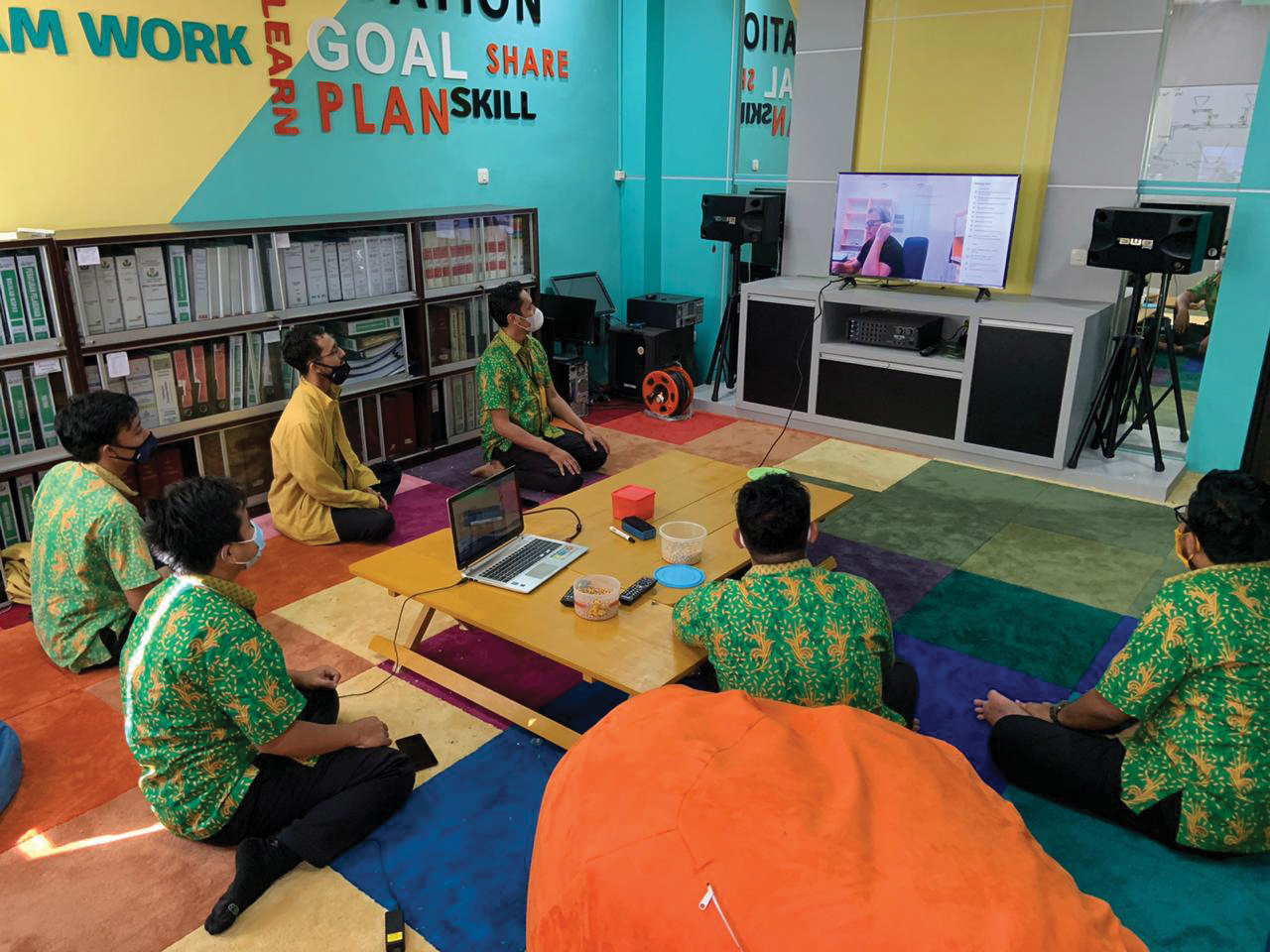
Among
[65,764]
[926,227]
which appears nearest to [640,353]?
[926,227]

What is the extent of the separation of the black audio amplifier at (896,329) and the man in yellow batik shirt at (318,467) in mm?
3285

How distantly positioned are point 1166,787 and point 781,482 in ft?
4.17

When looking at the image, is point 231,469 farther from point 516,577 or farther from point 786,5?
point 786,5

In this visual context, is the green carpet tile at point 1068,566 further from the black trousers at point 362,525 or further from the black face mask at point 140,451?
the black face mask at point 140,451

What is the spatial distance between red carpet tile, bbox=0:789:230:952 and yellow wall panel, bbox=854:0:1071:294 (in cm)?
537

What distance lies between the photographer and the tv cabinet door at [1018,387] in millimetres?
5121

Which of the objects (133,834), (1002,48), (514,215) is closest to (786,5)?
(1002,48)

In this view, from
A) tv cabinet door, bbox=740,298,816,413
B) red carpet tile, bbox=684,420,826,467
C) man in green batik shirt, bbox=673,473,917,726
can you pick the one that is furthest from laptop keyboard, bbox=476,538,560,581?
tv cabinet door, bbox=740,298,816,413

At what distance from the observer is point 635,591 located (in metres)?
2.77

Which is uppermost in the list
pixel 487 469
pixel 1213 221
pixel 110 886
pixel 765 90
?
pixel 765 90

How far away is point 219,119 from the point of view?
4594 millimetres

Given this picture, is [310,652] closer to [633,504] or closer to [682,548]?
[633,504]

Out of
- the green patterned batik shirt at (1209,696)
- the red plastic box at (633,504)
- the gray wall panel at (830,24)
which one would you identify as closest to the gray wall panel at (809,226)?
the gray wall panel at (830,24)

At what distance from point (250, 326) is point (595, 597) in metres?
2.80
